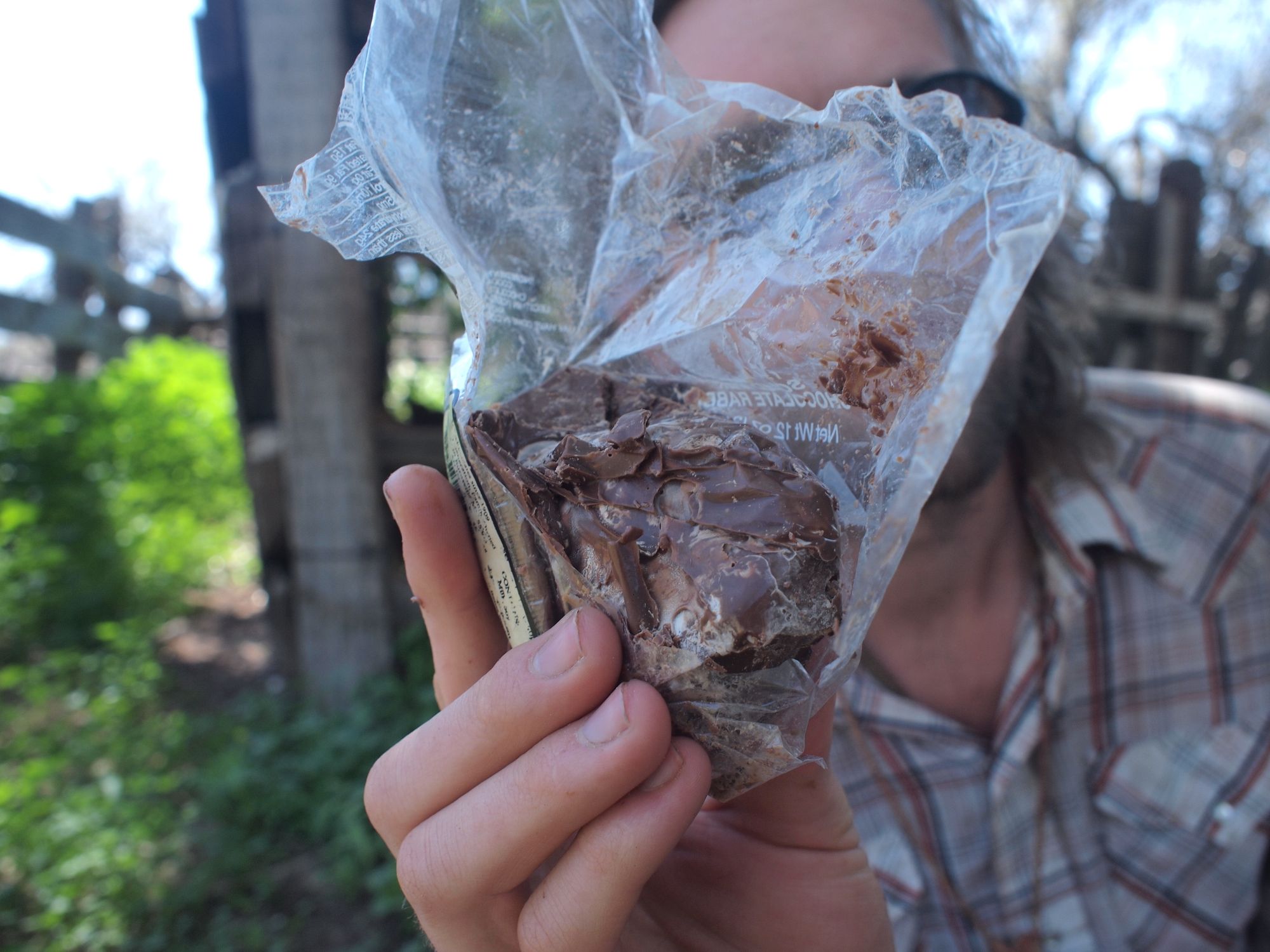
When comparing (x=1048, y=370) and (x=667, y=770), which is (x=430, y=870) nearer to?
(x=667, y=770)

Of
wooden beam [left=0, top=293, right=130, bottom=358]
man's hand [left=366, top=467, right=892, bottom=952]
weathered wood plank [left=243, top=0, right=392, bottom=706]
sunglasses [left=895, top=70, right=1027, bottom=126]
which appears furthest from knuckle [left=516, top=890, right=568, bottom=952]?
wooden beam [left=0, top=293, right=130, bottom=358]

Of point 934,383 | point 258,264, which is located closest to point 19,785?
point 258,264

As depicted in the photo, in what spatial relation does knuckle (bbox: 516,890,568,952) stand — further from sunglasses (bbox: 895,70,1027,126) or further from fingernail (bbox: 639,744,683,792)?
sunglasses (bbox: 895,70,1027,126)

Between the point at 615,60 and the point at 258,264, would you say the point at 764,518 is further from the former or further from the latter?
the point at 258,264

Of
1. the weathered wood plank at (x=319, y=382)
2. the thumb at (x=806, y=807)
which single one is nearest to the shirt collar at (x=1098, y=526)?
the thumb at (x=806, y=807)

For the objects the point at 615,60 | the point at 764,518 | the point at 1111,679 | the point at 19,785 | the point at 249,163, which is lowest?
the point at 19,785

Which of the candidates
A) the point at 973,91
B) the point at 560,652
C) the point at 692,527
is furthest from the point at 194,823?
the point at 973,91
